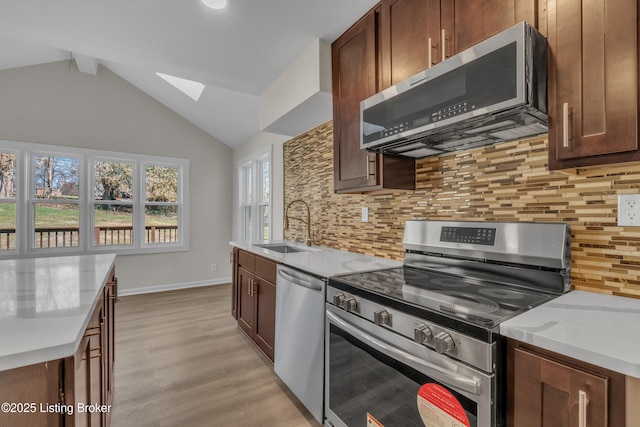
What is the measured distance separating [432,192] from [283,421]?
1668 mm

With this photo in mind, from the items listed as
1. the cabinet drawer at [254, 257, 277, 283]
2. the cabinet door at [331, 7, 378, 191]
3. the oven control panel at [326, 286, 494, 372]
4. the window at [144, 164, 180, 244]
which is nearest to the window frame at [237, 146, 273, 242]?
the window at [144, 164, 180, 244]

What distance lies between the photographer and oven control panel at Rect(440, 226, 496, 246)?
147 centimetres

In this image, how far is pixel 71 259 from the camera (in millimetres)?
2031

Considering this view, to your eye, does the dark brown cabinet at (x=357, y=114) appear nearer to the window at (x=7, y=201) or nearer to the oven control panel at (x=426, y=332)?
the oven control panel at (x=426, y=332)

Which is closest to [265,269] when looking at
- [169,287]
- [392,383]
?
[392,383]

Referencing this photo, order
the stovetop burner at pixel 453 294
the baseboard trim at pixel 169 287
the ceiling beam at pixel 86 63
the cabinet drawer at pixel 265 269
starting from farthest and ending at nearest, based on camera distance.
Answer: the baseboard trim at pixel 169 287
the ceiling beam at pixel 86 63
the cabinet drawer at pixel 265 269
the stovetop burner at pixel 453 294

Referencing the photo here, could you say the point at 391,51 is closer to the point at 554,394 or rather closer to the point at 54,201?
the point at 554,394

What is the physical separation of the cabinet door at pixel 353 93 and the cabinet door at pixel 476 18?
0.51 metres

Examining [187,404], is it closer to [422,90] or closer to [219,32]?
[422,90]

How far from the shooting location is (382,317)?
1239 mm

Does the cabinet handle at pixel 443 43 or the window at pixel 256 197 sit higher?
the cabinet handle at pixel 443 43

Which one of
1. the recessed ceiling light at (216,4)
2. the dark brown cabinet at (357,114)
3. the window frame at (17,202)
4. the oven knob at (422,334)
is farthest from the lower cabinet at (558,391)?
the window frame at (17,202)

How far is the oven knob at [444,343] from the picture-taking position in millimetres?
979

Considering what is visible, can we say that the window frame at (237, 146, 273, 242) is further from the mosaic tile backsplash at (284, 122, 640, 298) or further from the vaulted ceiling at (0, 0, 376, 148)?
the mosaic tile backsplash at (284, 122, 640, 298)
